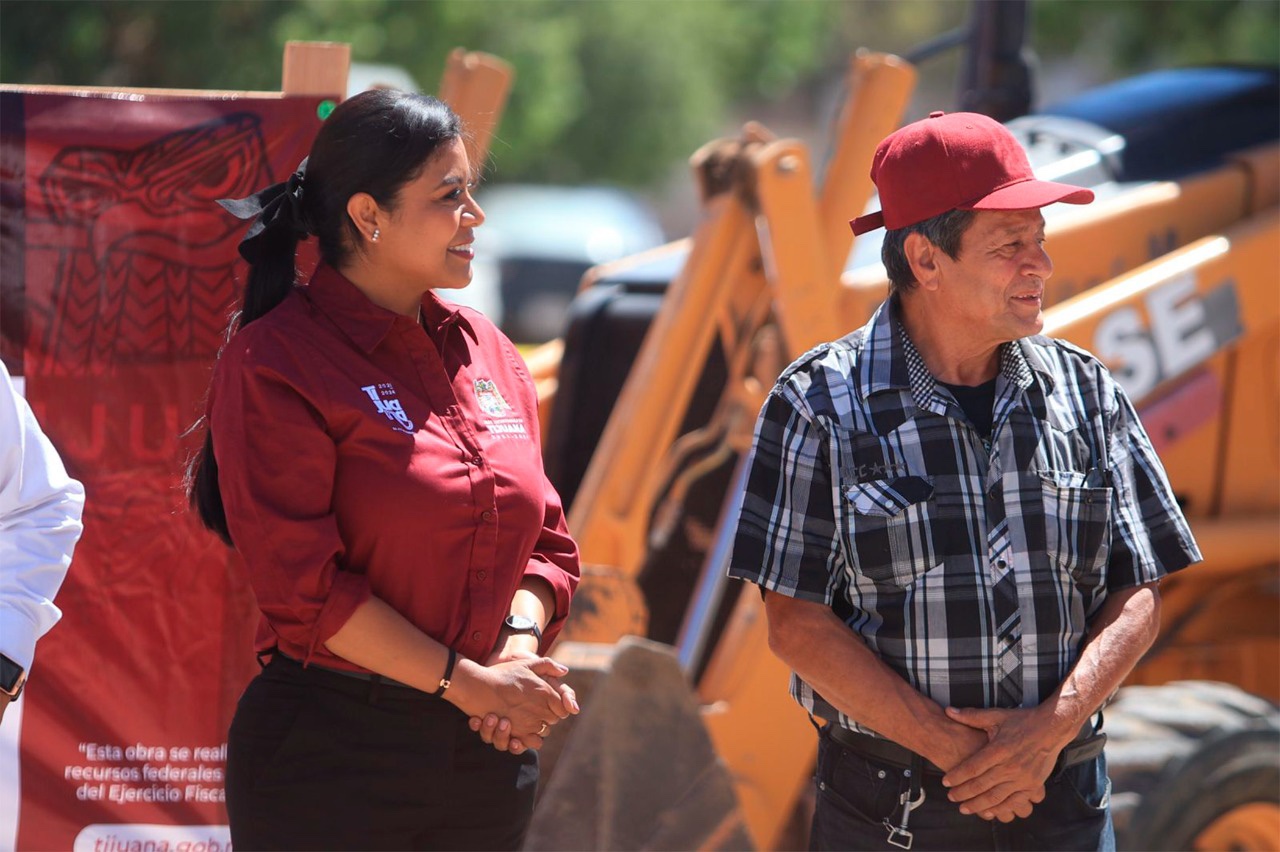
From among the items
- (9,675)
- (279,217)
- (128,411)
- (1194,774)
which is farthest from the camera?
(1194,774)

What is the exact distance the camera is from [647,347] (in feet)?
13.9

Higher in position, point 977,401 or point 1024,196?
point 1024,196

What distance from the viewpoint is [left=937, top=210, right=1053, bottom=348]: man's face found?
251 cm

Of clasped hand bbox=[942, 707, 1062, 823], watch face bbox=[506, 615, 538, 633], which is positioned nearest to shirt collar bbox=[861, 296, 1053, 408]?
clasped hand bbox=[942, 707, 1062, 823]

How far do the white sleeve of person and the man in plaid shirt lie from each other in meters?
1.07

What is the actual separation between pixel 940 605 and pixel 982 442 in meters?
0.28

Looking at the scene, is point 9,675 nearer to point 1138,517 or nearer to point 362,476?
point 362,476

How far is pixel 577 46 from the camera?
2552 centimetres

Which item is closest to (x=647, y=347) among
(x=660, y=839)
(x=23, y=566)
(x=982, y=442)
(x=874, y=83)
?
(x=874, y=83)

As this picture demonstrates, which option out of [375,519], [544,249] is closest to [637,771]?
[375,519]

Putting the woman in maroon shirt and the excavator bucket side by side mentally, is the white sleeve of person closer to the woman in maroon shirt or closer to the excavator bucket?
the woman in maroon shirt

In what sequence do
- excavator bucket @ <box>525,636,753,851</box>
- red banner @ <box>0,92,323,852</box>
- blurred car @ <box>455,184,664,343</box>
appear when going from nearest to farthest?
red banner @ <box>0,92,323,852</box>
excavator bucket @ <box>525,636,753,851</box>
blurred car @ <box>455,184,664,343</box>

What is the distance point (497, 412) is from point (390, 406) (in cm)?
23

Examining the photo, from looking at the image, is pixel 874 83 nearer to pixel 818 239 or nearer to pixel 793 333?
pixel 818 239
